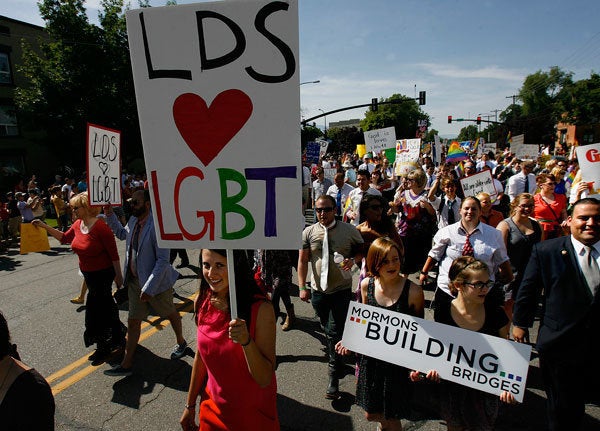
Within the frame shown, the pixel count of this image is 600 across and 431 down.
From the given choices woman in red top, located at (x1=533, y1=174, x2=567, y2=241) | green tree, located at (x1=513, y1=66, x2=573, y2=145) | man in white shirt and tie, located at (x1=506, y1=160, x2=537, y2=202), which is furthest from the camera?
green tree, located at (x1=513, y1=66, x2=573, y2=145)

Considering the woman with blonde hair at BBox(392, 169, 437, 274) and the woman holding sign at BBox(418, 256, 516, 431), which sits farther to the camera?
the woman with blonde hair at BBox(392, 169, 437, 274)

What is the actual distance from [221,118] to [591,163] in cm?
478

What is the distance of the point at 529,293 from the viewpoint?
275cm

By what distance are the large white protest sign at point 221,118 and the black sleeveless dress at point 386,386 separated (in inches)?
57.0

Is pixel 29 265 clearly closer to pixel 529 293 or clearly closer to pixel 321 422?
pixel 321 422

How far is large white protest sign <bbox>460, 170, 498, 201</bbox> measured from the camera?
20.6ft

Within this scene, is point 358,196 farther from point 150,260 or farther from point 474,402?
point 474,402

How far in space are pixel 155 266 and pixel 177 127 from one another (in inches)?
101

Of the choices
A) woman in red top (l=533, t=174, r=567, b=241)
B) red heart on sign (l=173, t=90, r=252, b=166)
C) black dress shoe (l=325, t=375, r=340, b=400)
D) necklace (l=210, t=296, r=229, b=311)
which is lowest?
black dress shoe (l=325, t=375, r=340, b=400)

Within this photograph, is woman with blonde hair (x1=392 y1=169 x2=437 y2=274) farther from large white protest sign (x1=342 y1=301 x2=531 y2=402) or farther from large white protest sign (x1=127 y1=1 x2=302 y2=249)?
large white protest sign (x1=127 y1=1 x2=302 y2=249)

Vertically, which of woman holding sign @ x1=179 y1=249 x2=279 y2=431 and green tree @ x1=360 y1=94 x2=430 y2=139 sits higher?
green tree @ x1=360 y1=94 x2=430 y2=139

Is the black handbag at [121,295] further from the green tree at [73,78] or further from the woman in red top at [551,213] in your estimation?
the green tree at [73,78]

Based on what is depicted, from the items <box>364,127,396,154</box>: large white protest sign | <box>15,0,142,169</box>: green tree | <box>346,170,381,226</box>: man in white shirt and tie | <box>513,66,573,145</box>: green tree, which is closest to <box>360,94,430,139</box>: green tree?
<box>513,66,573,145</box>: green tree

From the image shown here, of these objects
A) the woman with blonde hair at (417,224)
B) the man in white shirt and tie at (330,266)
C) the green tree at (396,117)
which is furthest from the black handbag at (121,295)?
the green tree at (396,117)
